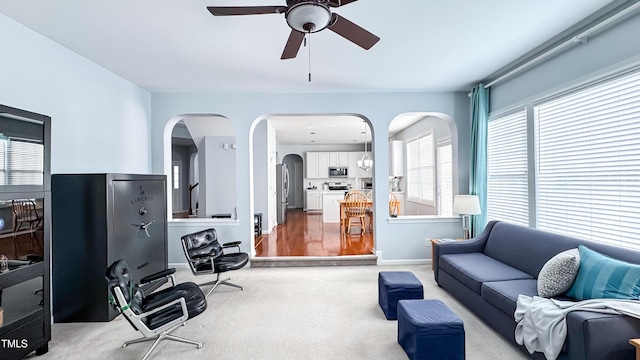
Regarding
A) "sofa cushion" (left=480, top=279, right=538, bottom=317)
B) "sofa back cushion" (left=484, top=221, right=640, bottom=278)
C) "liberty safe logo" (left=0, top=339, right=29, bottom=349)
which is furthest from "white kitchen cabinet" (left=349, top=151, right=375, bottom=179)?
"liberty safe logo" (left=0, top=339, right=29, bottom=349)

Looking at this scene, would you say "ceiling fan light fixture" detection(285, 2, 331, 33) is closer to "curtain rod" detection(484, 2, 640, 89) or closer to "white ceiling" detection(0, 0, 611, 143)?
"white ceiling" detection(0, 0, 611, 143)

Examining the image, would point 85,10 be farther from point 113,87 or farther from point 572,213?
point 572,213

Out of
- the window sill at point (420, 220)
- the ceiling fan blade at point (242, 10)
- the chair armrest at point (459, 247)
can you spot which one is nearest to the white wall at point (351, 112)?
the window sill at point (420, 220)

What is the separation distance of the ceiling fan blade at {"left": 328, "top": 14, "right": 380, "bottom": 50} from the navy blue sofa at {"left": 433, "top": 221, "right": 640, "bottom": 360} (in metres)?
2.21

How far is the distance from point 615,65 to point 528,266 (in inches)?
73.8

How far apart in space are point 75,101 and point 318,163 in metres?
7.95

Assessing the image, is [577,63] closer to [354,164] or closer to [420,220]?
[420,220]

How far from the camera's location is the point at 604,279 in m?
1.98

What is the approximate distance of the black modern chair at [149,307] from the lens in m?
2.09

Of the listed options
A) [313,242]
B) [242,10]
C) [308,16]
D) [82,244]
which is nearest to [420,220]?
A: [313,242]

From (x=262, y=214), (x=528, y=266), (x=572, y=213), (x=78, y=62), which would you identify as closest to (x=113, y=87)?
(x=78, y=62)

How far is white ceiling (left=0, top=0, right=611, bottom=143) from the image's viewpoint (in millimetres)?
2365

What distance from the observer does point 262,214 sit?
6.75 m

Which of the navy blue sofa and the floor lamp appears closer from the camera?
the navy blue sofa
